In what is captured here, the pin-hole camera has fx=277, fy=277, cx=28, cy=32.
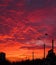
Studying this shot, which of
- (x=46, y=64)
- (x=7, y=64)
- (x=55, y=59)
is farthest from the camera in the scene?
(x=7, y=64)

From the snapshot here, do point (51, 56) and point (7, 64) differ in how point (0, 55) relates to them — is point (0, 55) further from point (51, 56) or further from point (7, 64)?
point (51, 56)

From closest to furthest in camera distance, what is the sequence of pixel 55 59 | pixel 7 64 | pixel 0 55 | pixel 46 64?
pixel 46 64, pixel 55 59, pixel 0 55, pixel 7 64

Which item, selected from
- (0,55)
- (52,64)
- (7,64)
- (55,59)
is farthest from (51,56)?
(7,64)

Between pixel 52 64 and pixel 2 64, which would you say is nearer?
pixel 52 64

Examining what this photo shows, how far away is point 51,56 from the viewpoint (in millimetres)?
106812

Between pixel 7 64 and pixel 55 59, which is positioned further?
pixel 7 64

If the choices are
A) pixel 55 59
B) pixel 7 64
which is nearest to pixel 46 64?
pixel 55 59

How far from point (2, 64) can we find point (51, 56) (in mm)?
53640

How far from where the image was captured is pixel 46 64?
88.4 metres

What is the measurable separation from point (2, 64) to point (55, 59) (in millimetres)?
57691

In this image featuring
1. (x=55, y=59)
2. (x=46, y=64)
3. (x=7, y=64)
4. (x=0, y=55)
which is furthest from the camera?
(x=7, y=64)

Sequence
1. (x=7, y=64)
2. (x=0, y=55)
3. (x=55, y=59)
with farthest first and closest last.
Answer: (x=7, y=64) < (x=0, y=55) < (x=55, y=59)

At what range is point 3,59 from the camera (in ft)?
511

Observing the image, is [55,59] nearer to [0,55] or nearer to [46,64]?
[46,64]
